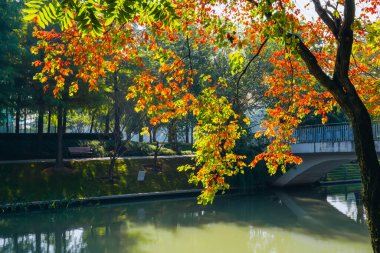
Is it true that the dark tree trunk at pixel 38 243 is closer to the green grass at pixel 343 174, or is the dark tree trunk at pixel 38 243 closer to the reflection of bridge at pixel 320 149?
the reflection of bridge at pixel 320 149

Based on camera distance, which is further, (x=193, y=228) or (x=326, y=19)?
(x=193, y=228)

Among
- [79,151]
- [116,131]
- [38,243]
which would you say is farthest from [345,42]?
[79,151]

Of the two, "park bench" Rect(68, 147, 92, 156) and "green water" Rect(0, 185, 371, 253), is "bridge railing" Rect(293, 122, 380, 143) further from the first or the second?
"park bench" Rect(68, 147, 92, 156)

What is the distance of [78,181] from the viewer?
24.1 metres

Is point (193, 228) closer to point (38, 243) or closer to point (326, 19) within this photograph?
point (38, 243)

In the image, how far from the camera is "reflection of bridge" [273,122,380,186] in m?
24.1

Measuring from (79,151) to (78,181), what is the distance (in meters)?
4.57

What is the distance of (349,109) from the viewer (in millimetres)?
5406

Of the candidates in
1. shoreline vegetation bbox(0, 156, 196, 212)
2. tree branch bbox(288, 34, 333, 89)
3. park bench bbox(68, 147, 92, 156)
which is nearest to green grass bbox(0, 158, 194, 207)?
shoreline vegetation bbox(0, 156, 196, 212)

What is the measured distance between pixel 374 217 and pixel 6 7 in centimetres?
2151

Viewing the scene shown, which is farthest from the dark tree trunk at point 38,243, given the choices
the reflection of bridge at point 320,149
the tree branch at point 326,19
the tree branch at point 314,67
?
the reflection of bridge at point 320,149

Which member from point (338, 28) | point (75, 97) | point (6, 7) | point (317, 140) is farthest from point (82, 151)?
point (338, 28)

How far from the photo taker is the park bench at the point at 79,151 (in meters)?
28.1

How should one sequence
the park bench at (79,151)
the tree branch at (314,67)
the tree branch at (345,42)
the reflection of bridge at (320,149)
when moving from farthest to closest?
the park bench at (79,151), the reflection of bridge at (320,149), the tree branch at (314,67), the tree branch at (345,42)
